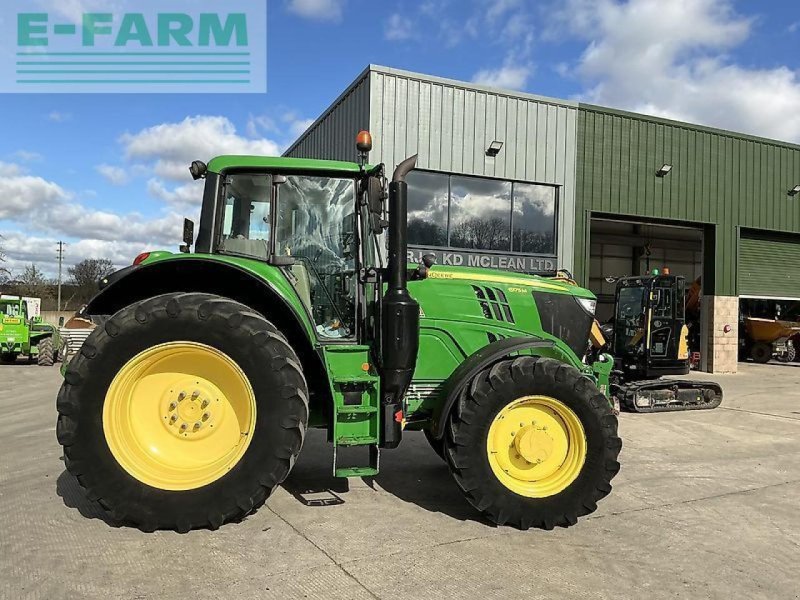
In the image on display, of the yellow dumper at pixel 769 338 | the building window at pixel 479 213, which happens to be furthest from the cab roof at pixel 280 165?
the yellow dumper at pixel 769 338

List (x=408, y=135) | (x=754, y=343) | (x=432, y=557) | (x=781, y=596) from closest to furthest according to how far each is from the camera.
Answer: (x=781, y=596) < (x=432, y=557) < (x=408, y=135) < (x=754, y=343)

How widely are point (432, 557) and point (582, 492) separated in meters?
1.20

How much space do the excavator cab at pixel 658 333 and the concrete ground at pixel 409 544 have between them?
6.74 meters

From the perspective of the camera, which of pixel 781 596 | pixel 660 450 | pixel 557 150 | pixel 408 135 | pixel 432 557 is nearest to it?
pixel 781 596

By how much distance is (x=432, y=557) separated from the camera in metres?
3.50

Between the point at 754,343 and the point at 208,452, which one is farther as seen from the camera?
the point at 754,343

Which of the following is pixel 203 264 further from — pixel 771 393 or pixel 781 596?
pixel 771 393

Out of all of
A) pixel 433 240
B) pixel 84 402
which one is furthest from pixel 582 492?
pixel 433 240

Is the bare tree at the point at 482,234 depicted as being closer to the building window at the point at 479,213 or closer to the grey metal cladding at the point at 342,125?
the building window at the point at 479,213

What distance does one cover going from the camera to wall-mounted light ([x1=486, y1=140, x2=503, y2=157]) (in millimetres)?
12530

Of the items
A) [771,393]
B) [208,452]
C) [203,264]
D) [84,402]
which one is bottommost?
[771,393]

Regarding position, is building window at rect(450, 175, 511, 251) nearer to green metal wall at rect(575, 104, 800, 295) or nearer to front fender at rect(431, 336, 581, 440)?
green metal wall at rect(575, 104, 800, 295)

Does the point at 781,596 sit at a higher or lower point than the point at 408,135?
lower

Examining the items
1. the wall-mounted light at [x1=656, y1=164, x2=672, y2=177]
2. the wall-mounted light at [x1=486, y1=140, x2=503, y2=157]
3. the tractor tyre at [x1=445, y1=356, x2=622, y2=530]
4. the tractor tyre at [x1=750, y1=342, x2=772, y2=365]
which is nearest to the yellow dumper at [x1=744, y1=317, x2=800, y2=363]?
the tractor tyre at [x1=750, y1=342, x2=772, y2=365]
